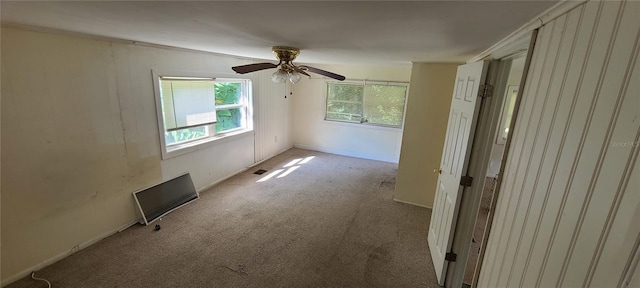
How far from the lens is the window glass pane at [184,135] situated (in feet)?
10.9

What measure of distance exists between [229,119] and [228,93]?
44 cm

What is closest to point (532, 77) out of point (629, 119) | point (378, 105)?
point (629, 119)

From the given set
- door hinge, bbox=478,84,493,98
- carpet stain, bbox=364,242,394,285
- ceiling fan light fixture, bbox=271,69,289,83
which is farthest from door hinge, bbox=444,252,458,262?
ceiling fan light fixture, bbox=271,69,289,83

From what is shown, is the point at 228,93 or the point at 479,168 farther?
the point at 228,93

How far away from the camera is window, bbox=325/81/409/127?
5.29 meters

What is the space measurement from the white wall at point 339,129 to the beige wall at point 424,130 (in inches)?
72.8

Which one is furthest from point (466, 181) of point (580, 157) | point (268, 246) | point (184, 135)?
point (184, 135)

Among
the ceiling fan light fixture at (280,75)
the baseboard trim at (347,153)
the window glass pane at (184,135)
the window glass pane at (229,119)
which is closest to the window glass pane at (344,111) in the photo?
the baseboard trim at (347,153)

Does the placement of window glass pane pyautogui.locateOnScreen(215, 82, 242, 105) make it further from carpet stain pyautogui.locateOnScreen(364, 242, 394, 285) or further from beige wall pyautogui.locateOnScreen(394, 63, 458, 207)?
carpet stain pyautogui.locateOnScreen(364, 242, 394, 285)

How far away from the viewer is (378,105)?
5.46 metres

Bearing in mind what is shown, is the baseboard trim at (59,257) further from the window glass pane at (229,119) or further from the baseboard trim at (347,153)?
the baseboard trim at (347,153)

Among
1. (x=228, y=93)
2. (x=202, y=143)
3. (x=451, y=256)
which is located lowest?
(x=451, y=256)

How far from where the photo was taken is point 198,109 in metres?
3.59

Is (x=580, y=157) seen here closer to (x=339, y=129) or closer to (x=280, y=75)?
(x=280, y=75)
